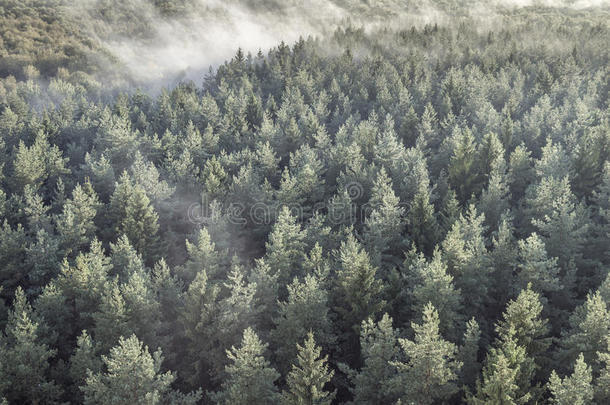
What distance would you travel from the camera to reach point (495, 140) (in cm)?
5194

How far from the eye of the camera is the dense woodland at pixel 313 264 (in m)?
26.8

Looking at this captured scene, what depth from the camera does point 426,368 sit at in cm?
2550

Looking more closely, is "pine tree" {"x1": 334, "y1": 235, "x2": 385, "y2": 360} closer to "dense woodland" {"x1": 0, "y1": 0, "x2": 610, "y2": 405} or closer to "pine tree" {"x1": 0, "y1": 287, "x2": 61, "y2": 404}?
"dense woodland" {"x1": 0, "y1": 0, "x2": 610, "y2": 405}

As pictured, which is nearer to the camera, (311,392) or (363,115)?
(311,392)

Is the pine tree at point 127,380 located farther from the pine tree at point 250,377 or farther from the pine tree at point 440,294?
the pine tree at point 440,294

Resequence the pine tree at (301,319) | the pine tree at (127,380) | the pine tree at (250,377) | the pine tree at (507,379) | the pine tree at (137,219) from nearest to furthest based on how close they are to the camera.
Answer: the pine tree at (507,379), the pine tree at (127,380), the pine tree at (250,377), the pine tree at (301,319), the pine tree at (137,219)

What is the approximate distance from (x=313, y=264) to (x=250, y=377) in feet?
34.9

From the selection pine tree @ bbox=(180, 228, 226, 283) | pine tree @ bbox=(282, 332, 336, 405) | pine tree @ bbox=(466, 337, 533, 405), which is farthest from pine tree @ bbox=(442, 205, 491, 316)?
pine tree @ bbox=(180, 228, 226, 283)

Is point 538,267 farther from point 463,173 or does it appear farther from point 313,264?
point 463,173

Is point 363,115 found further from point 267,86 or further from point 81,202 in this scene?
point 81,202

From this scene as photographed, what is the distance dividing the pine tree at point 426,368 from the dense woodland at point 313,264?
129mm

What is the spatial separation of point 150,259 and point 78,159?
30282 mm

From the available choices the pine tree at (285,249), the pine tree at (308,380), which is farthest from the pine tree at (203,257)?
the pine tree at (308,380)

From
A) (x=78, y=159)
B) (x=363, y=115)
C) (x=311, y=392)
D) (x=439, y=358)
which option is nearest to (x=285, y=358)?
(x=311, y=392)
